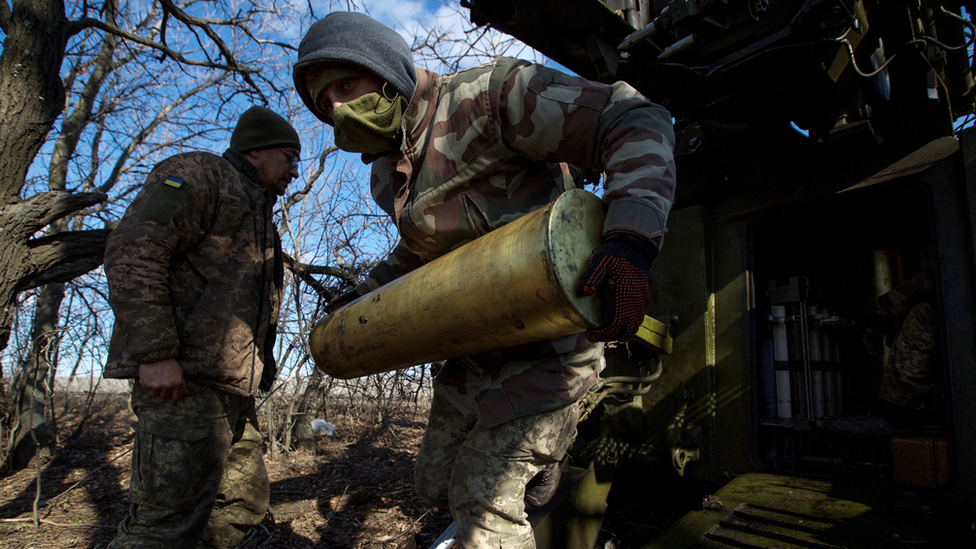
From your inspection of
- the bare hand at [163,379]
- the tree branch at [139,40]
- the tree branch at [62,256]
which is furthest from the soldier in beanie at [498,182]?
the tree branch at [139,40]

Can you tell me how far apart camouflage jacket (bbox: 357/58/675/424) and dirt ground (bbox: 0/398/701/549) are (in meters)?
1.95

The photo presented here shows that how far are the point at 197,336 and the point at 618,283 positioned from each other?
1.80 metres

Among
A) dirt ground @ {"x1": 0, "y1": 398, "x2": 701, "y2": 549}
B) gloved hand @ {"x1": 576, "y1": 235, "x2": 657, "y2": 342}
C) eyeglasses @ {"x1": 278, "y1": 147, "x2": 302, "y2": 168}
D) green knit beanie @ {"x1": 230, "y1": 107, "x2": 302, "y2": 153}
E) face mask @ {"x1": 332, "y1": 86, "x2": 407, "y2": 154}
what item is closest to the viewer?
gloved hand @ {"x1": 576, "y1": 235, "x2": 657, "y2": 342}

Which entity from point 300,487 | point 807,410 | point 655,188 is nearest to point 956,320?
point 807,410

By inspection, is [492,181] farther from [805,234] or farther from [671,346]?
[805,234]

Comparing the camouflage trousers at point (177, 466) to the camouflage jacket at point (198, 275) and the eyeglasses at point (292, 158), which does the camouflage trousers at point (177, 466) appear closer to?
the camouflage jacket at point (198, 275)

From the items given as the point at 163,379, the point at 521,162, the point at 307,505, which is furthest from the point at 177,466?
the point at 307,505

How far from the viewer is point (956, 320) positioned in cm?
255

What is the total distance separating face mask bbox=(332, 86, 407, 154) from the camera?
1774mm

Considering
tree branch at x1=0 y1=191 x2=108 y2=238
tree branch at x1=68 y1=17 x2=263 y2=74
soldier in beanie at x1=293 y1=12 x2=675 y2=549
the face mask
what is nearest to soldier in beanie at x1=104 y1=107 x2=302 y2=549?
soldier in beanie at x1=293 y1=12 x2=675 y2=549

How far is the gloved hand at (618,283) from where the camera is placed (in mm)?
1210

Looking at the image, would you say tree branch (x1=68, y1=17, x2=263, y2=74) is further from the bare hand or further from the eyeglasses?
the bare hand

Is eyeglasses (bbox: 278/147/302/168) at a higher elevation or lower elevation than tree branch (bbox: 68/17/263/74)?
lower

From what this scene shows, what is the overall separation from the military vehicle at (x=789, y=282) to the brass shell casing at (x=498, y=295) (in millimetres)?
1320
